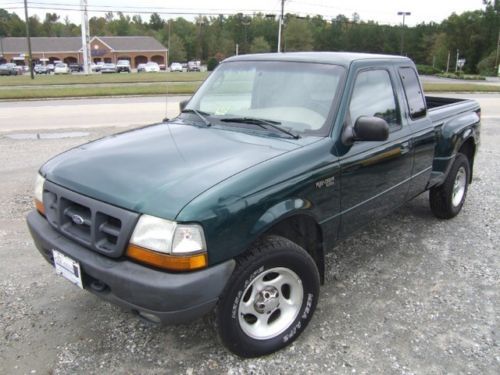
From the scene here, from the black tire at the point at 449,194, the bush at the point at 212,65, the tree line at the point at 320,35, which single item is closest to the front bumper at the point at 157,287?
the bush at the point at 212,65

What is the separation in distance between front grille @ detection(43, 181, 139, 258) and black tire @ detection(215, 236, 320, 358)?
639mm

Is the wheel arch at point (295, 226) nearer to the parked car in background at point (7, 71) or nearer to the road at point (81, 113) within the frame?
the road at point (81, 113)

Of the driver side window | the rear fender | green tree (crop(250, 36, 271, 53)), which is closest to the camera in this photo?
the driver side window

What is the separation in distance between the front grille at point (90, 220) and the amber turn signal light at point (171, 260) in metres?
0.11

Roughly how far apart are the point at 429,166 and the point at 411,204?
4.82 ft

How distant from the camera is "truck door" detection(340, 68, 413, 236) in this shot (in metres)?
3.42

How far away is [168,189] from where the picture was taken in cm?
255

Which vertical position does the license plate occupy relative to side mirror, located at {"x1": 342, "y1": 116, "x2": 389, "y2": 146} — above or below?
below

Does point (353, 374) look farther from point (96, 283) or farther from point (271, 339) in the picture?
point (96, 283)

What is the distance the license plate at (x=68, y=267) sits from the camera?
8.88 ft

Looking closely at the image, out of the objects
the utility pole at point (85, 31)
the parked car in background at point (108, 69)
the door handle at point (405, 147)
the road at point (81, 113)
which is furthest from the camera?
the parked car in background at point (108, 69)

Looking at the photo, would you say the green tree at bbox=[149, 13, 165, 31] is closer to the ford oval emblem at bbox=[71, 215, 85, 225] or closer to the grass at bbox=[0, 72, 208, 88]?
the grass at bbox=[0, 72, 208, 88]

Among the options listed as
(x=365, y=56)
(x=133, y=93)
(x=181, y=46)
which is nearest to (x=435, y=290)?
(x=365, y=56)

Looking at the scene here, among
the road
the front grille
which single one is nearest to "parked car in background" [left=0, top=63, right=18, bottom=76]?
the road
